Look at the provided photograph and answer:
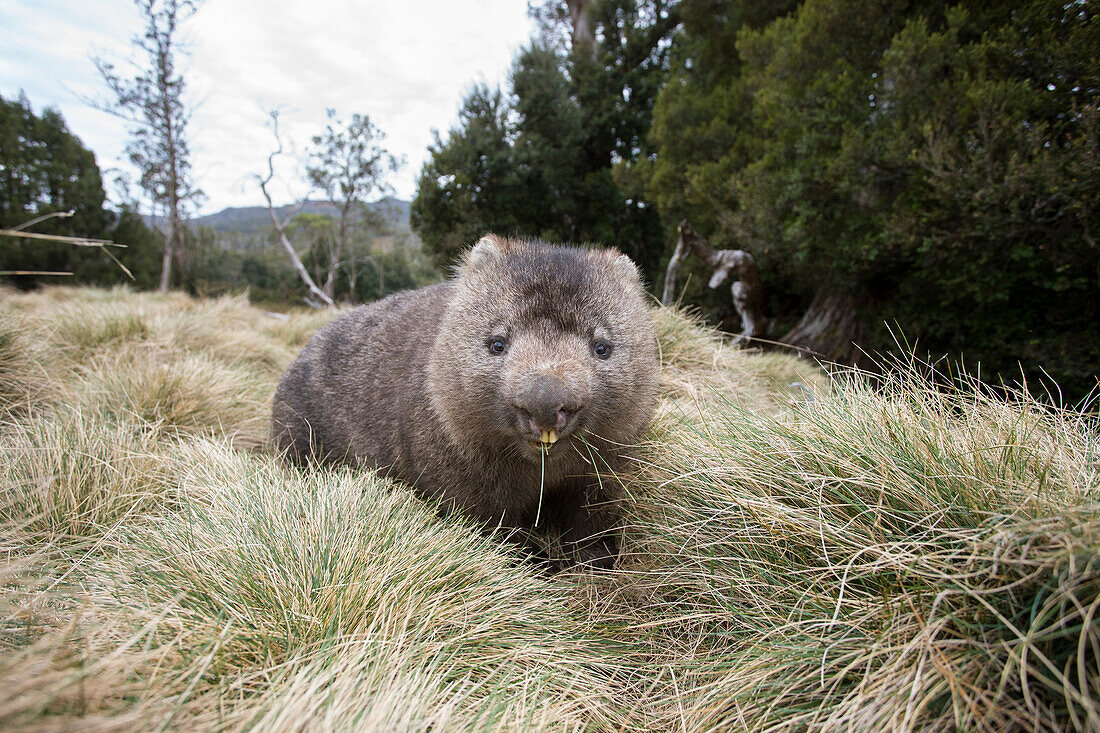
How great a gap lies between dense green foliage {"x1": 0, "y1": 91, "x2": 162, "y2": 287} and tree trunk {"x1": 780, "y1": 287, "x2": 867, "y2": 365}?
23.9m

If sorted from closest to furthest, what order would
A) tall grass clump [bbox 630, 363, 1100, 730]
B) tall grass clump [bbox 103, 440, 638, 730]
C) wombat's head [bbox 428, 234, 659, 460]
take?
1. tall grass clump [bbox 630, 363, 1100, 730]
2. tall grass clump [bbox 103, 440, 638, 730]
3. wombat's head [bbox 428, 234, 659, 460]

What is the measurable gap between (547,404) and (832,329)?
25.3 ft

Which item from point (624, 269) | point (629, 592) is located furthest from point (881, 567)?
point (624, 269)

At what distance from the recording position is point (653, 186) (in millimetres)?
10672

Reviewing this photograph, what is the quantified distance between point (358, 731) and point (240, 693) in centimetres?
29

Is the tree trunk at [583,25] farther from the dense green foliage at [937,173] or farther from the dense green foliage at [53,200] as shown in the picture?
the dense green foliage at [53,200]

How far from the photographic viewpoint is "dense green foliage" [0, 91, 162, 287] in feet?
63.1

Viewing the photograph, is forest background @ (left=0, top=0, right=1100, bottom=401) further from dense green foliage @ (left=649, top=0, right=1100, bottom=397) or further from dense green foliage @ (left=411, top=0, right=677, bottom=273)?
dense green foliage @ (left=411, top=0, right=677, bottom=273)

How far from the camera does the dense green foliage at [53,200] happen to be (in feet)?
63.1

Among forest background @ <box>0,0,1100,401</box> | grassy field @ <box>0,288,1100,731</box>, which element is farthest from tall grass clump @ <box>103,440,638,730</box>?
forest background @ <box>0,0,1100,401</box>

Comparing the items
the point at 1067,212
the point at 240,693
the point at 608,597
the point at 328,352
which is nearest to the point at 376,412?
the point at 328,352

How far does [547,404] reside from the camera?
1.80 m

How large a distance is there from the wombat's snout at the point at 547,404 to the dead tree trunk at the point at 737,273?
694 centimetres

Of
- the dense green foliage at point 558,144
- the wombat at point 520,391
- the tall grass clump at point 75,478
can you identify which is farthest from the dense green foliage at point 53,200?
the wombat at point 520,391
